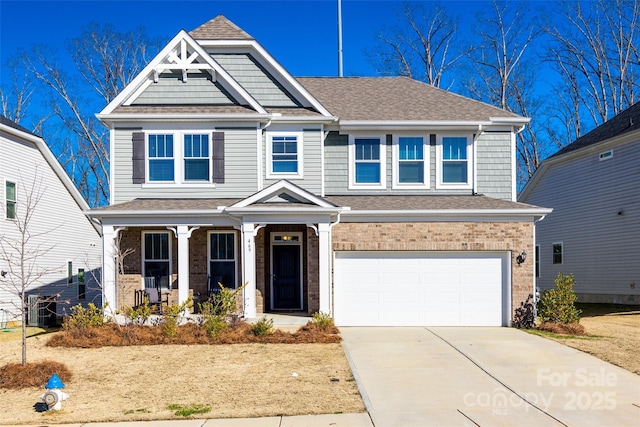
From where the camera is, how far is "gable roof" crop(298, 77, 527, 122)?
18406 millimetres

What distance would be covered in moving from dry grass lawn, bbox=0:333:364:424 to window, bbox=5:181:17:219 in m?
7.49

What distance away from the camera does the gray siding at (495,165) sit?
18.5m

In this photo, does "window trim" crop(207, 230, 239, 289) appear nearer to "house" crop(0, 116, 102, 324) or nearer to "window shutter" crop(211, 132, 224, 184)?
"window shutter" crop(211, 132, 224, 184)

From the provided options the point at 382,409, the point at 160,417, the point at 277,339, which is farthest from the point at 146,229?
the point at 382,409

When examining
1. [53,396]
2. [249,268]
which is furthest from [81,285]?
[53,396]

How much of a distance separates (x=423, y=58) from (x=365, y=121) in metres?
22.8

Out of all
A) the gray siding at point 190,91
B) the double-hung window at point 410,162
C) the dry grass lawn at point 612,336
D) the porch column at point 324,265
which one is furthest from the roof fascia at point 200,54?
the dry grass lawn at point 612,336

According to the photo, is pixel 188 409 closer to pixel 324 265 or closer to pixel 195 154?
pixel 324 265

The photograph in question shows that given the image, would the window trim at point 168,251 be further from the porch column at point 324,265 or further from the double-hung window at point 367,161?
the double-hung window at point 367,161

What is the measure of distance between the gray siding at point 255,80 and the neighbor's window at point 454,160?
15.7ft

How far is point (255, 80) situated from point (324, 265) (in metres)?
6.28

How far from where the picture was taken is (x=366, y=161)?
1834cm

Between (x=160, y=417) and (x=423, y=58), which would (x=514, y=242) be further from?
(x=423, y=58)

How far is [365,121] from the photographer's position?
58.7 ft
